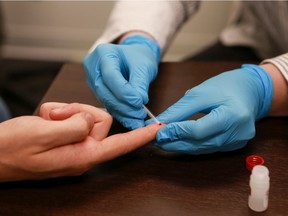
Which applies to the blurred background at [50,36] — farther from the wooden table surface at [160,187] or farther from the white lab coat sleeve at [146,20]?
the wooden table surface at [160,187]

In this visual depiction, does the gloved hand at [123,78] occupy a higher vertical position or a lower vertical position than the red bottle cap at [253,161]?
higher

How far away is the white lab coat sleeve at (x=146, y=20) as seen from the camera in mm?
893

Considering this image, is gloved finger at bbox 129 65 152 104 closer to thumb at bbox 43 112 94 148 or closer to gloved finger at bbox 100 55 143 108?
gloved finger at bbox 100 55 143 108

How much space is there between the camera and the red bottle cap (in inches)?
23.4

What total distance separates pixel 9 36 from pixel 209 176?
5.59 feet

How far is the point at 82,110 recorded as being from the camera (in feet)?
1.96

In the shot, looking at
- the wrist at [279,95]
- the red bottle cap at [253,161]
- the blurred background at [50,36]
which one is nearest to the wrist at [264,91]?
the wrist at [279,95]

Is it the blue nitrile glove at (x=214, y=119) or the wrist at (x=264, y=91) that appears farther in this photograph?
the wrist at (x=264, y=91)

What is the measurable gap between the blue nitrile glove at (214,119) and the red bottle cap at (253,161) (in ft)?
0.11

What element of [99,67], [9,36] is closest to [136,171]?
[99,67]

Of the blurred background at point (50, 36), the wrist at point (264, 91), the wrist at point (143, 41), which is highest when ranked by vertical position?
the wrist at point (143, 41)

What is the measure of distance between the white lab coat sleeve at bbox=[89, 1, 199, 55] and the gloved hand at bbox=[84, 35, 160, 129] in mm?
100

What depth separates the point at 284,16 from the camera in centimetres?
93

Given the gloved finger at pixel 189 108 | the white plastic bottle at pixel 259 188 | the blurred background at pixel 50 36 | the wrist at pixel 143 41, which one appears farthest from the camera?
the blurred background at pixel 50 36
